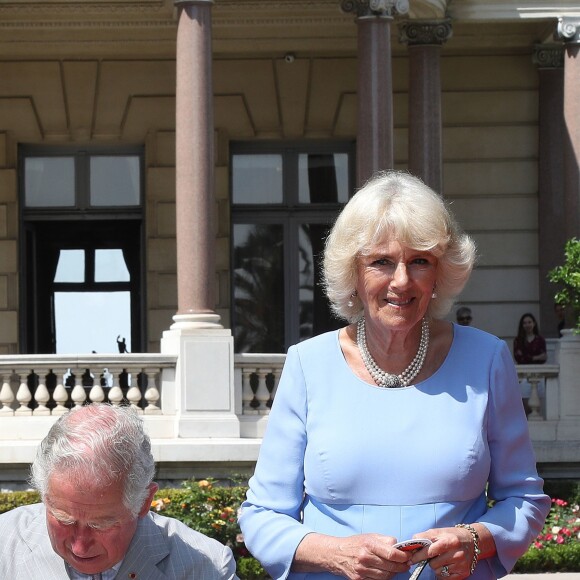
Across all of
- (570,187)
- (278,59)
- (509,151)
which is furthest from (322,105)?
(570,187)

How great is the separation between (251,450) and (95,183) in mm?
7516

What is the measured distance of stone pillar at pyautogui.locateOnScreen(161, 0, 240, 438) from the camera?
15922 millimetres

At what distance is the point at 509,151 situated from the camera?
21578 mm

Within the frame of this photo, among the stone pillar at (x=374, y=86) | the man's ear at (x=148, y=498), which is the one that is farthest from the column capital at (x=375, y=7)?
the man's ear at (x=148, y=498)

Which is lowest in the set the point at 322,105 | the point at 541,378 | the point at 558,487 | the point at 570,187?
the point at 558,487

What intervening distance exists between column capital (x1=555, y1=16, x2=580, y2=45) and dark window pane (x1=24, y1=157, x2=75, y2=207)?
797 centimetres

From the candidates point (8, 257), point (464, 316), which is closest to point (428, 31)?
point (464, 316)

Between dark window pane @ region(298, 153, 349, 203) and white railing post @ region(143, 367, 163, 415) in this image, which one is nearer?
white railing post @ region(143, 367, 163, 415)

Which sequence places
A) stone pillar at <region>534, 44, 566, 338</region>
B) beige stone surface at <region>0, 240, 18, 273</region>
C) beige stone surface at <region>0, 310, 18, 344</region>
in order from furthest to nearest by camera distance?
beige stone surface at <region>0, 240, 18, 273</region> < beige stone surface at <region>0, 310, 18, 344</region> < stone pillar at <region>534, 44, 566, 338</region>

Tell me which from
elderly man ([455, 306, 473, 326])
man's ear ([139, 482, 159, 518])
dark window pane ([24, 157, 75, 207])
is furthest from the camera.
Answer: dark window pane ([24, 157, 75, 207])

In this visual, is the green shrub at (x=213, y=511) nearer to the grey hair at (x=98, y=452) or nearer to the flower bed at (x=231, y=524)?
the flower bed at (x=231, y=524)

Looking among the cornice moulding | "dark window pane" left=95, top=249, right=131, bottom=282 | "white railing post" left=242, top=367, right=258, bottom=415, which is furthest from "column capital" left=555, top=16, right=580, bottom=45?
"dark window pane" left=95, top=249, right=131, bottom=282

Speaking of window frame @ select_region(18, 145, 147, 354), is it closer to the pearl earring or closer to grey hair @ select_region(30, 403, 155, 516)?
the pearl earring

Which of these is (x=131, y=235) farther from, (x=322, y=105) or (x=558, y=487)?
(x=558, y=487)
